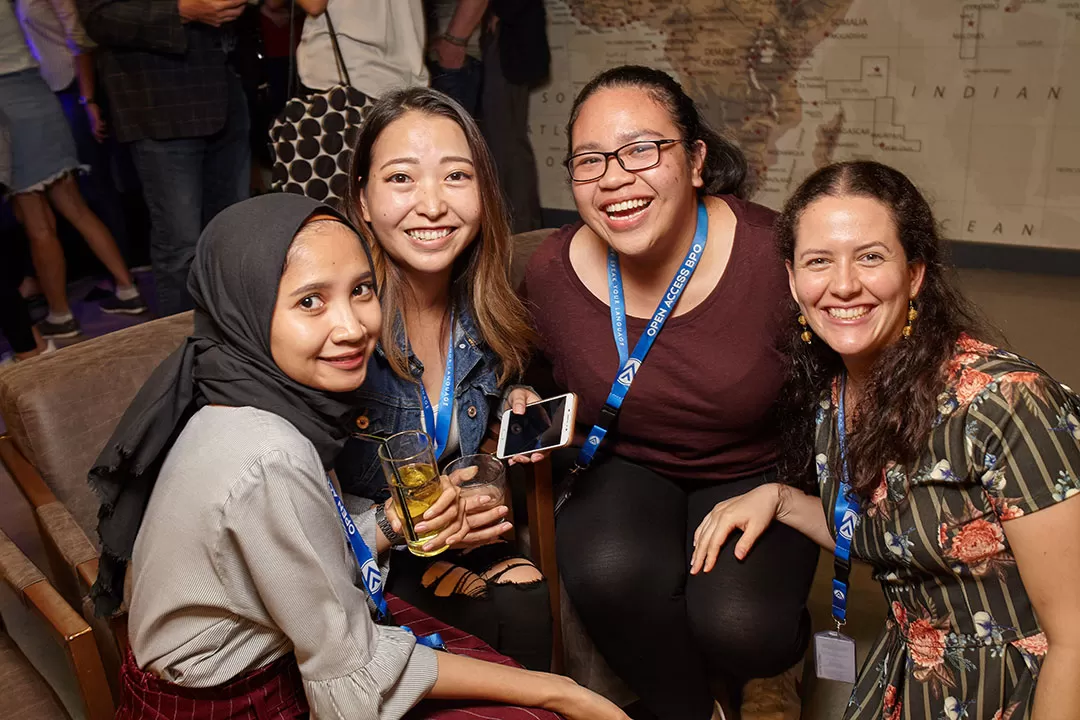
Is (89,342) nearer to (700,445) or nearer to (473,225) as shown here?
(473,225)

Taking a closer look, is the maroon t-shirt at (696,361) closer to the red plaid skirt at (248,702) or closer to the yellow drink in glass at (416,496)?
the yellow drink in glass at (416,496)

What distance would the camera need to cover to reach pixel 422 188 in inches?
81.5

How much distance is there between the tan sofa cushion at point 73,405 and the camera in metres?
2.07

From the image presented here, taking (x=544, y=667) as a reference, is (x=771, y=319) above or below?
above

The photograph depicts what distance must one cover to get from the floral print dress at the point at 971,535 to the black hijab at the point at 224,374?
1.03 m

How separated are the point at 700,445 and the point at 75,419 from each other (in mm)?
1440

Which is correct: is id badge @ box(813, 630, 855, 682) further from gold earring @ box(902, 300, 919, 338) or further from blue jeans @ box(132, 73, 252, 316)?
blue jeans @ box(132, 73, 252, 316)

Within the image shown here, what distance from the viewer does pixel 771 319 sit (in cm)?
212

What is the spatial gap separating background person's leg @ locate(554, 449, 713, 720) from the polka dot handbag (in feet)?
4.85

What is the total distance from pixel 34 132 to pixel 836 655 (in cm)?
365

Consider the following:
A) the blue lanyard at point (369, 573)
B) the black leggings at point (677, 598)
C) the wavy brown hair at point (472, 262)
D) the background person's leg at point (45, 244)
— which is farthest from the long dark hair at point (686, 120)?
the background person's leg at point (45, 244)

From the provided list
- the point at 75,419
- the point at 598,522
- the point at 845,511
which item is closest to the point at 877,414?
the point at 845,511

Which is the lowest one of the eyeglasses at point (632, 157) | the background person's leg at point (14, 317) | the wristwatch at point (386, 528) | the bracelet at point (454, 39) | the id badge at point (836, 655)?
the id badge at point (836, 655)

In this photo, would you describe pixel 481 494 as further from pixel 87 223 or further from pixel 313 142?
pixel 87 223
